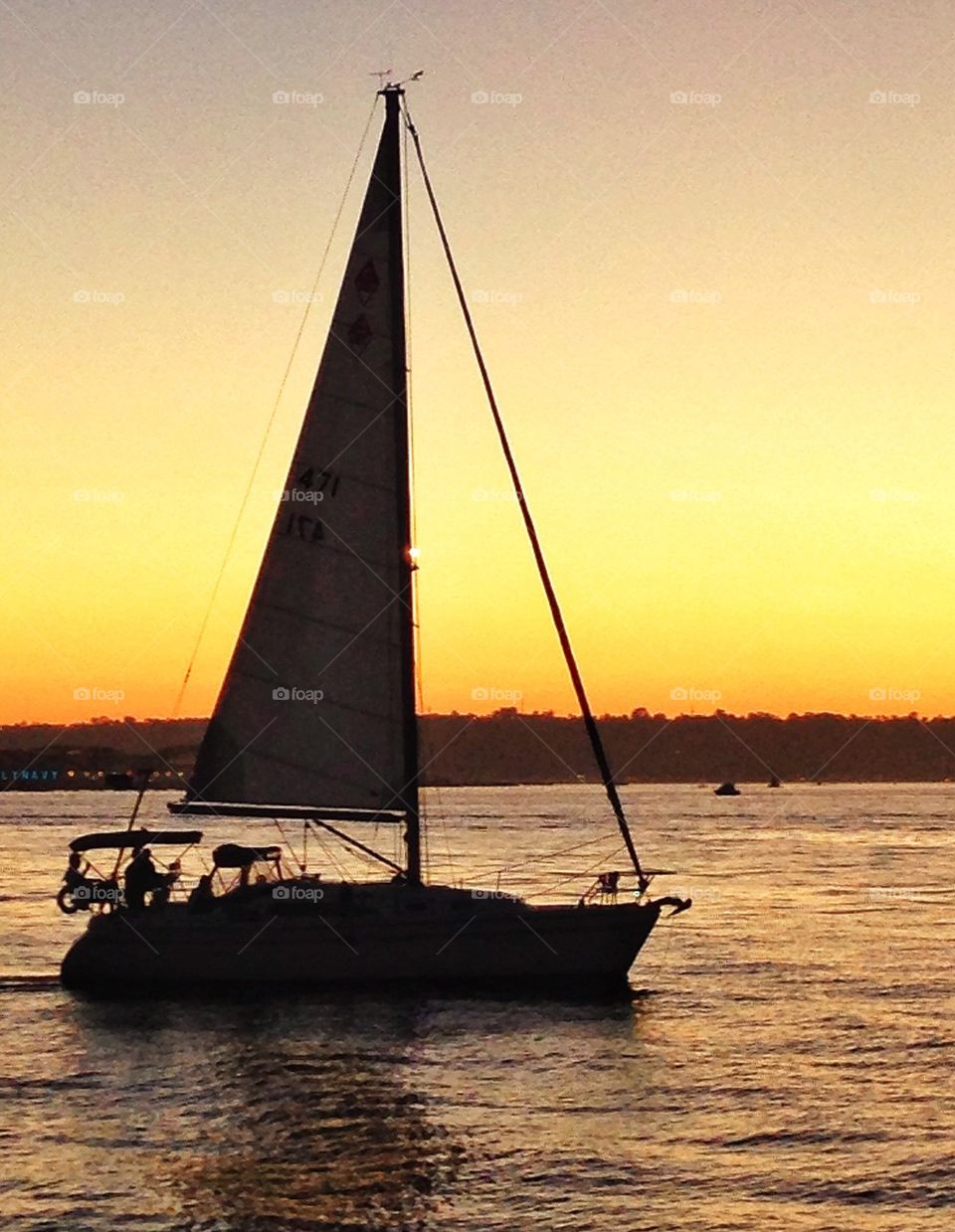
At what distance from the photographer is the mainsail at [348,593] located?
1583 inches

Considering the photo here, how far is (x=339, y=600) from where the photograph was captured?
40.8m

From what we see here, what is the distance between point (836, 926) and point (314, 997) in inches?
1356

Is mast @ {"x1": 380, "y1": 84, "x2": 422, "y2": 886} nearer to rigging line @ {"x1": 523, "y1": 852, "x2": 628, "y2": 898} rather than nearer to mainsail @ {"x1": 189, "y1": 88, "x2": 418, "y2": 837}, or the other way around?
mainsail @ {"x1": 189, "y1": 88, "x2": 418, "y2": 837}

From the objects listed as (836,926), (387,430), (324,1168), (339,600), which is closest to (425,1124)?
(324,1168)

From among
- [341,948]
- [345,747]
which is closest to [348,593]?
[345,747]

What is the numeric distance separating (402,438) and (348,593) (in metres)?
4.13

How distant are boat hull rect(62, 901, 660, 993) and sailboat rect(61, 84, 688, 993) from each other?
0.04 m

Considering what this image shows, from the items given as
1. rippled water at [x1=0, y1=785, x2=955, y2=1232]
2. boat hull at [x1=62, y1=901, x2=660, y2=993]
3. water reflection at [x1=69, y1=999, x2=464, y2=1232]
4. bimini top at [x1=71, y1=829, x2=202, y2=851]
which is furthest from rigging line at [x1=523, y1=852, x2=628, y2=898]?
water reflection at [x1=69, y1=999, x2=464, y2=1232]

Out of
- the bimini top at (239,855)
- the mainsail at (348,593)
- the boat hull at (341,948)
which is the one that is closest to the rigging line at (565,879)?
the boat hull at (341,948)

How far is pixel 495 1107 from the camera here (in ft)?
107

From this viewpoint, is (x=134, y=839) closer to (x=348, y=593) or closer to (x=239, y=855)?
(x=239, y=855)

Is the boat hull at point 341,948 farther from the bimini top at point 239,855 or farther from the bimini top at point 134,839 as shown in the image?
the bimini top at point 134,839

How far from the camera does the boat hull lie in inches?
1570

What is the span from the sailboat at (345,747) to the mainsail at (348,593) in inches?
1.4
